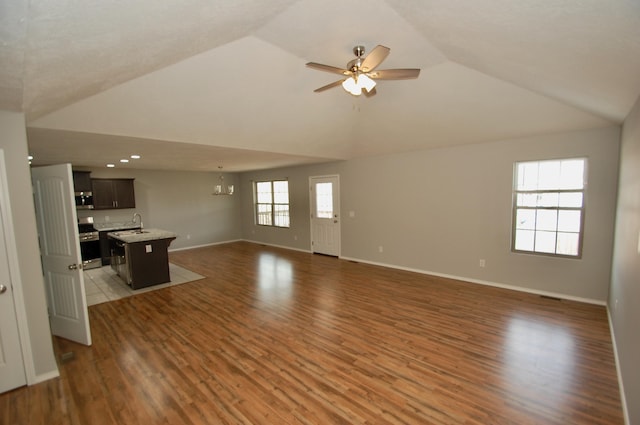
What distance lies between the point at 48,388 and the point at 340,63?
4.26m

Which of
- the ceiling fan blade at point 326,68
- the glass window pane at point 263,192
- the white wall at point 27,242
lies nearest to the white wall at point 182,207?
the glass window pane at point 263,192

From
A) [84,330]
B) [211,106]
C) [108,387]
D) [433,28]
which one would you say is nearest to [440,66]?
[433,28]

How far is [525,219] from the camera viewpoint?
439 centimetres

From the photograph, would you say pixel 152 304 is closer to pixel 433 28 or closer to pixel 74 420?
pixel 74 420

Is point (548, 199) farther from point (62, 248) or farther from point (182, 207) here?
point (182, 207)

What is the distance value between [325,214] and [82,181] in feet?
18.6

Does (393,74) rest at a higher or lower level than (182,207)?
higher

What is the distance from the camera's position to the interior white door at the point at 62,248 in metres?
2.92

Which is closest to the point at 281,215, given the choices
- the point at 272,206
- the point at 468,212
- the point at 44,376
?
the point at 272,206

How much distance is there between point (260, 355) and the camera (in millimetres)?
2832

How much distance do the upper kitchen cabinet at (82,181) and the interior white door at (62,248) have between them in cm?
402

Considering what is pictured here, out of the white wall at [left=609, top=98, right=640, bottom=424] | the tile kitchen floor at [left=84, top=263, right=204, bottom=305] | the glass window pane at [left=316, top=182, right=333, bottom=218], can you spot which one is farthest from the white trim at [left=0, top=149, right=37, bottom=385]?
the glass window pane at [left=316, top=182, right=333, bottom=218]

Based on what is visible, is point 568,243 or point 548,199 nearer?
point 568,243

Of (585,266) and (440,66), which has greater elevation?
(440,66)
